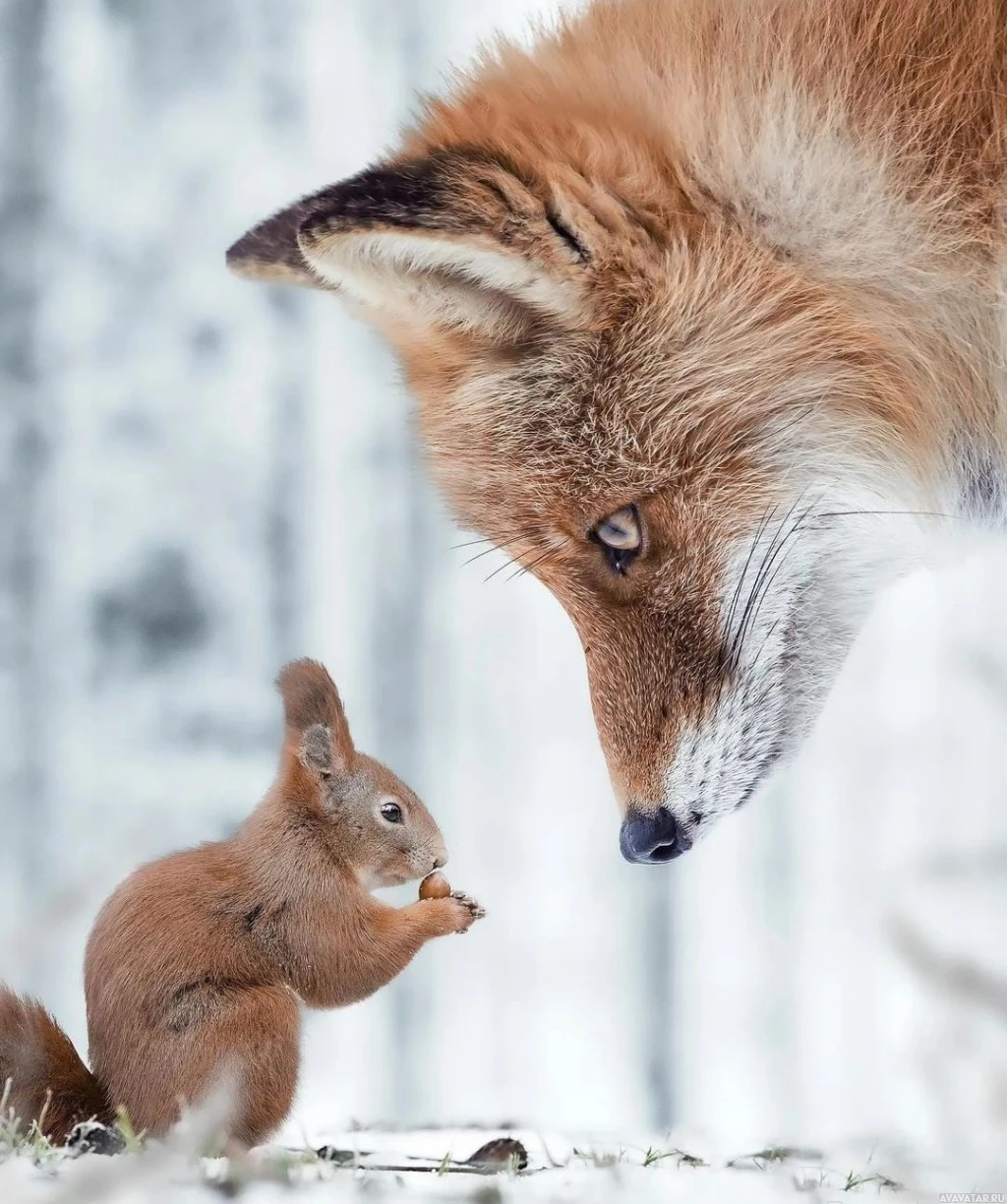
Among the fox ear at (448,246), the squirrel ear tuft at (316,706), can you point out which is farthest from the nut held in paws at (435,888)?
the fox ear at (448,246)

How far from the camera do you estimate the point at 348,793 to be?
4.31ft

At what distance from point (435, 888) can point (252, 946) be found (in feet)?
0.72

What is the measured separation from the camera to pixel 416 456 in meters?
1.74

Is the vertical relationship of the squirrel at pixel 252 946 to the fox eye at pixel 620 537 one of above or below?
below

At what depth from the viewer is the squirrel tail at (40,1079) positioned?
1181 millimetres

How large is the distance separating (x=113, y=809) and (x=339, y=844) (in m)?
0.90

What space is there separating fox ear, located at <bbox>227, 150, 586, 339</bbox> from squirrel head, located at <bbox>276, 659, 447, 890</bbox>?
0.43 meters

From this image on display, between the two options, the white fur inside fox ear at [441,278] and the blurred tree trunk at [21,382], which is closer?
the white fur inside fox ear at [441,278]

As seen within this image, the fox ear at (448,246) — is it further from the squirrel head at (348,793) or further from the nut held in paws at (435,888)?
the nut held in paws at (435,888)

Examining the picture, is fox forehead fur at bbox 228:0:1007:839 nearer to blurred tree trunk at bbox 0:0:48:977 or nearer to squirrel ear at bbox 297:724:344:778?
squirrel ear at bbox 297:724:344:778

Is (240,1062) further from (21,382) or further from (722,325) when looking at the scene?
(21,382)

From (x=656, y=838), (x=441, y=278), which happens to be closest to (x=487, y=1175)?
(x=656, y=838)

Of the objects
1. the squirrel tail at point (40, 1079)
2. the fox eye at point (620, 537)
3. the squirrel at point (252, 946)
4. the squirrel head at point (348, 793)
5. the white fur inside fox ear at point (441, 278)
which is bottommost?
the squirrel tail at point (40, 1079)

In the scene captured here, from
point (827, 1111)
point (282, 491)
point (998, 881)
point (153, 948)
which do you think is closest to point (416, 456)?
point (282, 491)
